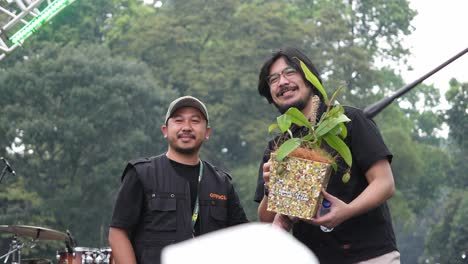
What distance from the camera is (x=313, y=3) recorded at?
5912cm

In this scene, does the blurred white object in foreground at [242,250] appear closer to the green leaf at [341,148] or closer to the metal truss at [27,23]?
the green leaf at [341,148]

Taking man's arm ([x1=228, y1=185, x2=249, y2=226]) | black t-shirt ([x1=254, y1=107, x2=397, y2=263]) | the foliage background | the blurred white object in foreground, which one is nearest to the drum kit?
man's arm ([x1=228, y1=185, x2=249, y2=226])

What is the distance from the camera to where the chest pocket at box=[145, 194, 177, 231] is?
5.00 metres


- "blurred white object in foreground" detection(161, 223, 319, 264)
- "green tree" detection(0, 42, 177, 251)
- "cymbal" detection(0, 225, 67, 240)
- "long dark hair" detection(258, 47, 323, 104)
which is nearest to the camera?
"blurred white object in foreground" detection(161, 223, 319, 264)

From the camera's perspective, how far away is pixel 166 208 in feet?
16.5

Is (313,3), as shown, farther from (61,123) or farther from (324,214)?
(324,214)

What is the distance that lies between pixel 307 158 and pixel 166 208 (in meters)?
1.76

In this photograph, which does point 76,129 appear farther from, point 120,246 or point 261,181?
point 261,181

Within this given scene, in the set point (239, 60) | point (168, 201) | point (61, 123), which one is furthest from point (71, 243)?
point (239, 60)

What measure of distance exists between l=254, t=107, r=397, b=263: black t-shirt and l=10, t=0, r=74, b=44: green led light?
1129cm

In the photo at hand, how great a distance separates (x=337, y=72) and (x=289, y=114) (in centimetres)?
4548

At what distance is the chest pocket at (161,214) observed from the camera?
5004 millimetres

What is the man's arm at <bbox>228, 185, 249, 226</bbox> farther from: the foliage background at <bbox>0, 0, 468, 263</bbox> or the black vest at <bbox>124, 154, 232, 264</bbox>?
the foliage background at <bbox>0, 0, 468, 263</bbox>

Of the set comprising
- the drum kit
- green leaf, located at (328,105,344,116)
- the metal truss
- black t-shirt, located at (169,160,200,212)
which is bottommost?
the drum kit
